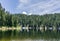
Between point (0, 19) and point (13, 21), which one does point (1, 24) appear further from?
point (13, 21)

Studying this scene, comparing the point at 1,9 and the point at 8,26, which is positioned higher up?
the point at 1,9

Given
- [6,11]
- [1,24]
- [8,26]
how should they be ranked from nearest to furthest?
[1,24]
[8,26]
[6,11]

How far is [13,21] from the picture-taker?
431 ft

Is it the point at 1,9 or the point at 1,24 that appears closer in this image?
the point at 1,24

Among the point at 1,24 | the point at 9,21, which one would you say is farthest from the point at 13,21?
the point at 1,24

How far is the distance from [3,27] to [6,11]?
1766 centimetres

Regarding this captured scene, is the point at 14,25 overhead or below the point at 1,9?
below

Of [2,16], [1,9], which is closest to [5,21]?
[2,16]

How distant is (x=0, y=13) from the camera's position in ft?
417

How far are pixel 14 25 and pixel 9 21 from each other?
5971mm

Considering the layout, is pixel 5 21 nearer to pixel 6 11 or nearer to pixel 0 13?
pixel 0 13

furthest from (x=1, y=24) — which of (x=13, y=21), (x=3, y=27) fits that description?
(x=13, y=21)

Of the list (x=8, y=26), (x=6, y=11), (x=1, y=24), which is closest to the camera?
(x=1, y=24)

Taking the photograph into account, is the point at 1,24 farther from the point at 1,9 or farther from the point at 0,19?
the point at 1,9
